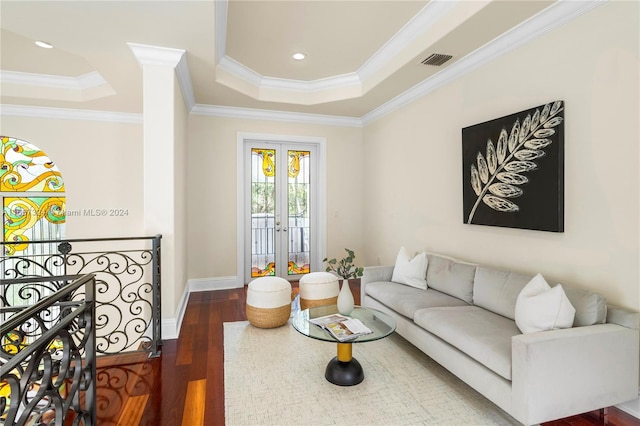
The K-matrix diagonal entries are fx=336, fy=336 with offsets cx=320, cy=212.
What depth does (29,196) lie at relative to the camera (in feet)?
16.7

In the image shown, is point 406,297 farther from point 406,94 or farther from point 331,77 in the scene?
point 331,77

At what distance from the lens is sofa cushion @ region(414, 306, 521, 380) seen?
2.08 meters

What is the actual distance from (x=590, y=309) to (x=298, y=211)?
168 inches

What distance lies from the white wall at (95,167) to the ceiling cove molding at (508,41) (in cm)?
433

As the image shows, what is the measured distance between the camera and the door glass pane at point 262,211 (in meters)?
5.55

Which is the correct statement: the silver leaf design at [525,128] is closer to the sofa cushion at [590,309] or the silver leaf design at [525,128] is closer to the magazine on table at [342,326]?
the sofa cushion at [590,309]

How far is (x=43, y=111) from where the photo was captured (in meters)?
4.92

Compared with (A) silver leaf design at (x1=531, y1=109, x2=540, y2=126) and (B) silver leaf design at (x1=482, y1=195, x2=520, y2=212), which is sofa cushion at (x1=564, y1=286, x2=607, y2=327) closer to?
(B) silver leaf design at (x1=482, y1=195, x2=520, y2=212)

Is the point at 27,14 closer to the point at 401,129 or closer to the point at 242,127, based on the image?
the point at 242,127

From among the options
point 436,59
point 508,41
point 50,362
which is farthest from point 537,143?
point 50,362

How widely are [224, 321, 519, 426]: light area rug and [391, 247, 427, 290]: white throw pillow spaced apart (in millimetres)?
685

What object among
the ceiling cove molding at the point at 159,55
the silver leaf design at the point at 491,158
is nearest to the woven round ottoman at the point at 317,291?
the silver leaf design at the point at 491,158

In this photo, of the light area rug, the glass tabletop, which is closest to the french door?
the light area rug

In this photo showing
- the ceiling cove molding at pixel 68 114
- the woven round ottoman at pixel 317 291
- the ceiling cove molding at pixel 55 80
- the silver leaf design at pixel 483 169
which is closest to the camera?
the silver leaf design at pixel 483 169
